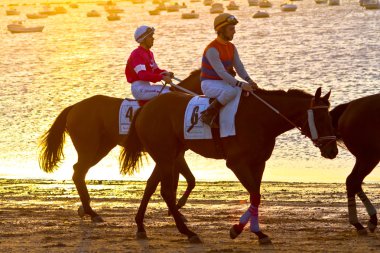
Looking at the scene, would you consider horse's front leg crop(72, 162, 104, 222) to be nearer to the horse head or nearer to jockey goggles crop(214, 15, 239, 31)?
jockey goggles crop(214, 15, 239, 31)

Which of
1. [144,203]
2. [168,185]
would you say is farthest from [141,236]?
[168,185]

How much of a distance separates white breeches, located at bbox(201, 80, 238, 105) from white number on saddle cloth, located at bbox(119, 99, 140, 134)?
8.87 feet

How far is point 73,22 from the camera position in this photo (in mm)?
169375

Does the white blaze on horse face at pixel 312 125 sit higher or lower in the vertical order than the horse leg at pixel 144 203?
higher

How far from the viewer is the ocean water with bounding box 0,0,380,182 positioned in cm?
2972

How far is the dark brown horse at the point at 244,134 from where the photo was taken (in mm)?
13672

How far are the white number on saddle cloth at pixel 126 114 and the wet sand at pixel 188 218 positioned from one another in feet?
4.33

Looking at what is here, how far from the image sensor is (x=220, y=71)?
46.8 feet

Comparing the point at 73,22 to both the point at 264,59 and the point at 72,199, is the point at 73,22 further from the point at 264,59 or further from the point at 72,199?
the point at 72,199

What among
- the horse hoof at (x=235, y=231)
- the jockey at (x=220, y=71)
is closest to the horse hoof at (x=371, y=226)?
the horse hoof at (x=235, y=231)

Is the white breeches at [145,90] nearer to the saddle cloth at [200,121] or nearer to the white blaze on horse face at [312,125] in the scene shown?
the saddle cloth at [200,121]

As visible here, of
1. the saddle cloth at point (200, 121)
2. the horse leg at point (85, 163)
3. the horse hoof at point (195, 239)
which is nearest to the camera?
the horse hoof at point (195, 239)

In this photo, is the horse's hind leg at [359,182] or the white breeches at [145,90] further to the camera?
the white breeches at [145,90]

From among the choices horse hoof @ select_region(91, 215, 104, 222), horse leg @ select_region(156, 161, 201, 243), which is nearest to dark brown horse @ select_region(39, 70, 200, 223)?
horse hoof @ select_region(91, 215, 104, 222)
